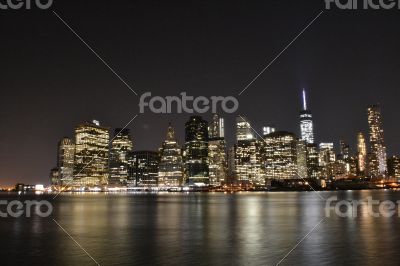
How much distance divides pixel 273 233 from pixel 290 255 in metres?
12.5

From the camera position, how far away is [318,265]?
2245cm

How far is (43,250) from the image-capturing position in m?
28.9

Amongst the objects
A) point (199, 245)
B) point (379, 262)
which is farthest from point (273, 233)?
point (379, 262)

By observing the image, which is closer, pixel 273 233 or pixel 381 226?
pixel 273 233

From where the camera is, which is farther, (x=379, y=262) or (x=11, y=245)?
(x=11, y=245)

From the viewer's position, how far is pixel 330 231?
124 ft

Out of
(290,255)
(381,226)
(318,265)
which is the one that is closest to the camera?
(318,265)

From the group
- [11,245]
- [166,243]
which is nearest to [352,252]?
[166,243]

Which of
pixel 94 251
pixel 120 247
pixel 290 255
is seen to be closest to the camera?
pixel 290 255

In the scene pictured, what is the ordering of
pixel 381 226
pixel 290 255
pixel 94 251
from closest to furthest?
pixel 290 255 → pixel 94 251 → pixel 381 226

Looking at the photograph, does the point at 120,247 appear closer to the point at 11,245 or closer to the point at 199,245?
the point at 199,245

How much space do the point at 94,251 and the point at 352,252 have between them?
15.3 meters

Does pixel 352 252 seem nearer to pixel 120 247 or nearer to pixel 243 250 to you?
pixel 243 250

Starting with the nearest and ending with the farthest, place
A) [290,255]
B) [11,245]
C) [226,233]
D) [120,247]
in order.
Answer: [290,255], [120,247], [11,245], [226,233]
